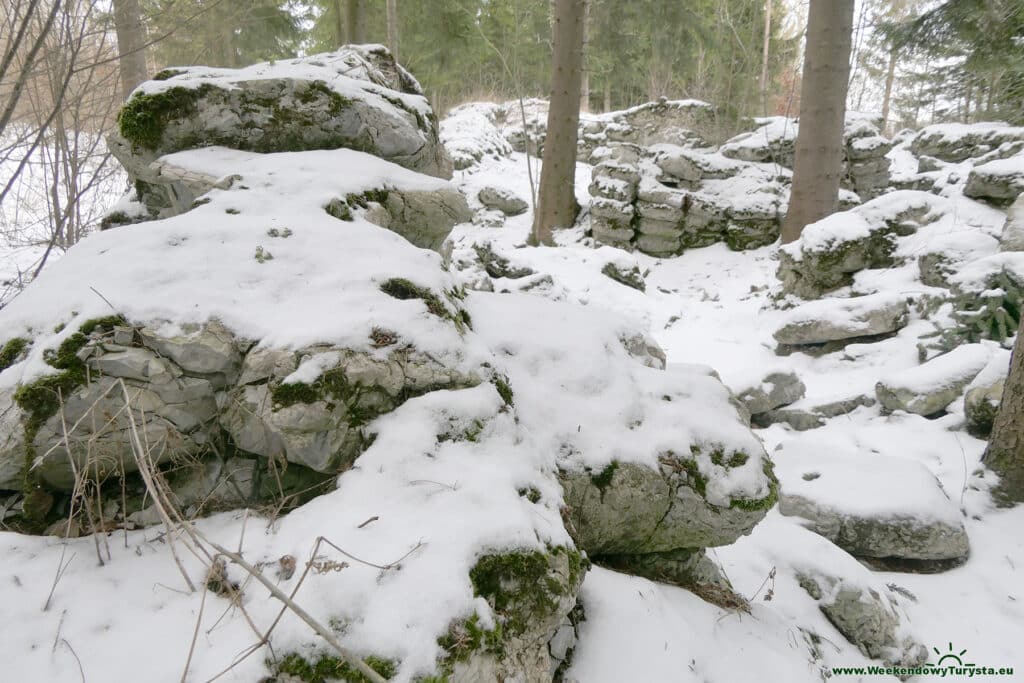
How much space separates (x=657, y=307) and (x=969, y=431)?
4845mm

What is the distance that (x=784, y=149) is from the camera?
11992 millimetres

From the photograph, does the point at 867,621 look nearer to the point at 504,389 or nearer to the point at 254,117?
the point at 504,389

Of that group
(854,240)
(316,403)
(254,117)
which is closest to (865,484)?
(316,403)

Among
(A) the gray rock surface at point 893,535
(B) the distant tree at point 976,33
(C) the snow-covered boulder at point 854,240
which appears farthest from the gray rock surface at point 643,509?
(B) the distant tree at point 976,33

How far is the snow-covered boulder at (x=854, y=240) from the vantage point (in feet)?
25.2

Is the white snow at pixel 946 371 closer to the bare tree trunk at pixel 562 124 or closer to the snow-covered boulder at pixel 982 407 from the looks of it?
the snow-covered boulder at pixel 982 407

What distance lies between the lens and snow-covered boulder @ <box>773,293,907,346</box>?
640 cm

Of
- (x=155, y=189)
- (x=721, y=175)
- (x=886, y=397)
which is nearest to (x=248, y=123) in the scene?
(x=155, y=189)

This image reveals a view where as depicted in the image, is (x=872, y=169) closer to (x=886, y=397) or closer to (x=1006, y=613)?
(x=886, y=397)

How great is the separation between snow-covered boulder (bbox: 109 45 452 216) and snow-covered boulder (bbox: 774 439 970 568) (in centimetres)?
403

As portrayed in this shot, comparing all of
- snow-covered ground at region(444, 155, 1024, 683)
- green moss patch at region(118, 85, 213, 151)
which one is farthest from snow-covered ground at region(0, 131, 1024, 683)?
green moss patch at region(118, 85, 213, 151)

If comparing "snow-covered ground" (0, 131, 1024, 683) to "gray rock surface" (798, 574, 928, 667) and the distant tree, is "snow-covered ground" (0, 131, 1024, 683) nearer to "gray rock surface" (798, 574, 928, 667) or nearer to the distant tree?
"gray rock surface" (798, 574, 928, 667)

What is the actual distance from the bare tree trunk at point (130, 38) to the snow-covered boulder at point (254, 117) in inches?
13.5

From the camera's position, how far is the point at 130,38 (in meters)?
4.66
